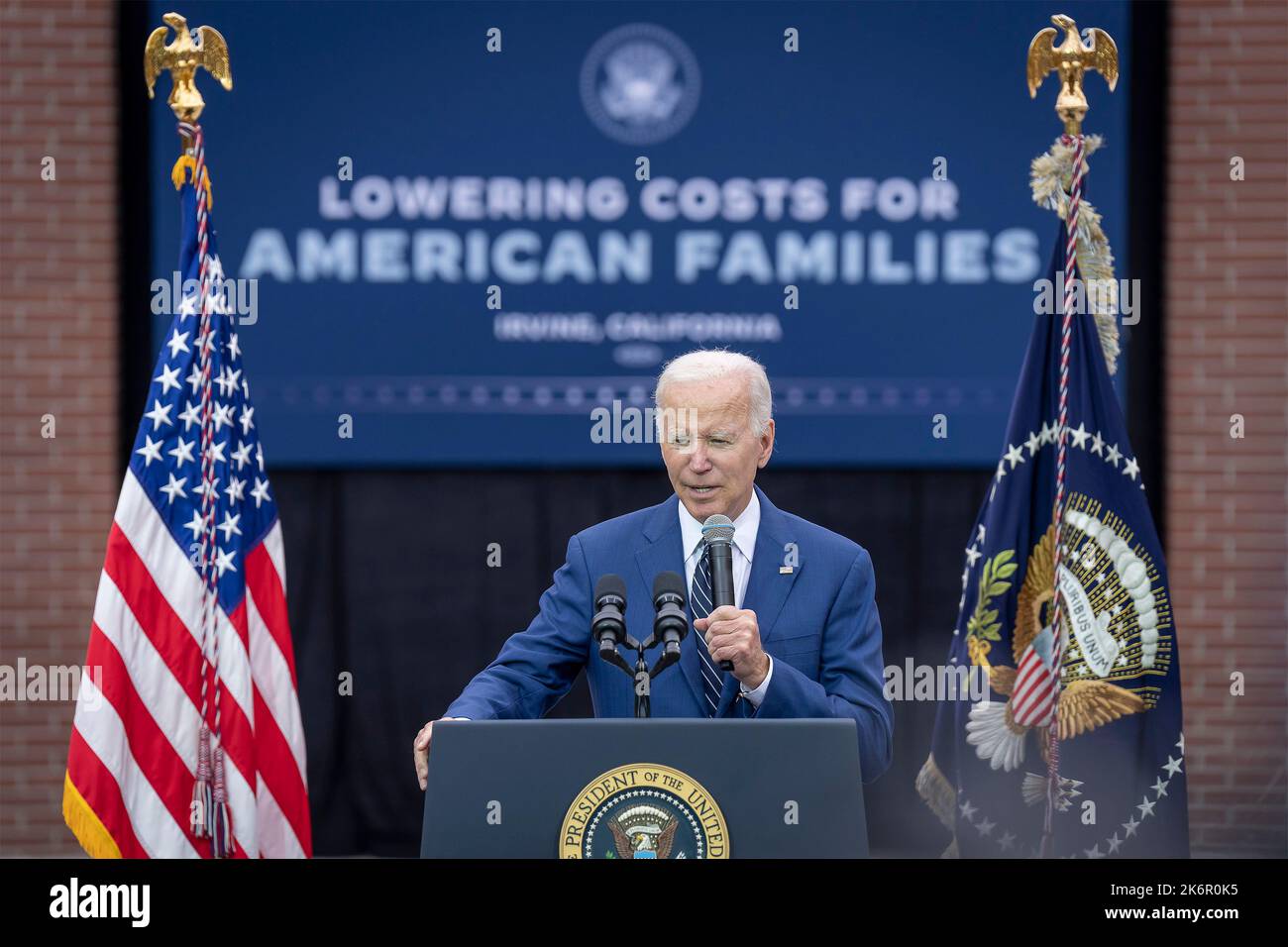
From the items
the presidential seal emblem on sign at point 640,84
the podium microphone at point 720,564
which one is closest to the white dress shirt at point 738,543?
the podium microphone at point 720,564

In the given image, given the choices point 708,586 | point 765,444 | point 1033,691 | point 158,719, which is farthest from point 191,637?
point 1033,691

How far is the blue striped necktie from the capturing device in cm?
313

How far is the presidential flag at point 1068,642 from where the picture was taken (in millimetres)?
4312

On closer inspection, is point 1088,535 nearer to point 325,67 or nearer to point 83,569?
point 325,67

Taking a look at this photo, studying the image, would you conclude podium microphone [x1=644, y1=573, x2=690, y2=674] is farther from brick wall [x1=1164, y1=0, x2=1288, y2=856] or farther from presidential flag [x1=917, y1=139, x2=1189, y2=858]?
brick wall [x1=1164, y1=0, x2=1288, y2=856]

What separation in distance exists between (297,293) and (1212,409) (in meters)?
3.50

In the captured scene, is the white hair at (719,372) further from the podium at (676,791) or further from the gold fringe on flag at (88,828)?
the gold fringe on flag at (88,828)

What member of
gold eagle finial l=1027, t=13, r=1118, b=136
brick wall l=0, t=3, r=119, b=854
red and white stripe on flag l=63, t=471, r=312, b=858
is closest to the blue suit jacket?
red and white stripe on flag l=63, t=471, r=312, b=858

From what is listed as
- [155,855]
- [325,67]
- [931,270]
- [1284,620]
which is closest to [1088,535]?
A: [931,270]

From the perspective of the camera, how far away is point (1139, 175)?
5680mm

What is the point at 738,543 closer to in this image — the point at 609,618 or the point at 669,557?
the point at 669,557

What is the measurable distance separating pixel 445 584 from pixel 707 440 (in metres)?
2.61

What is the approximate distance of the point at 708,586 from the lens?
10.7 feet

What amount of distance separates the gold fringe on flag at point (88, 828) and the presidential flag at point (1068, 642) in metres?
2.41
